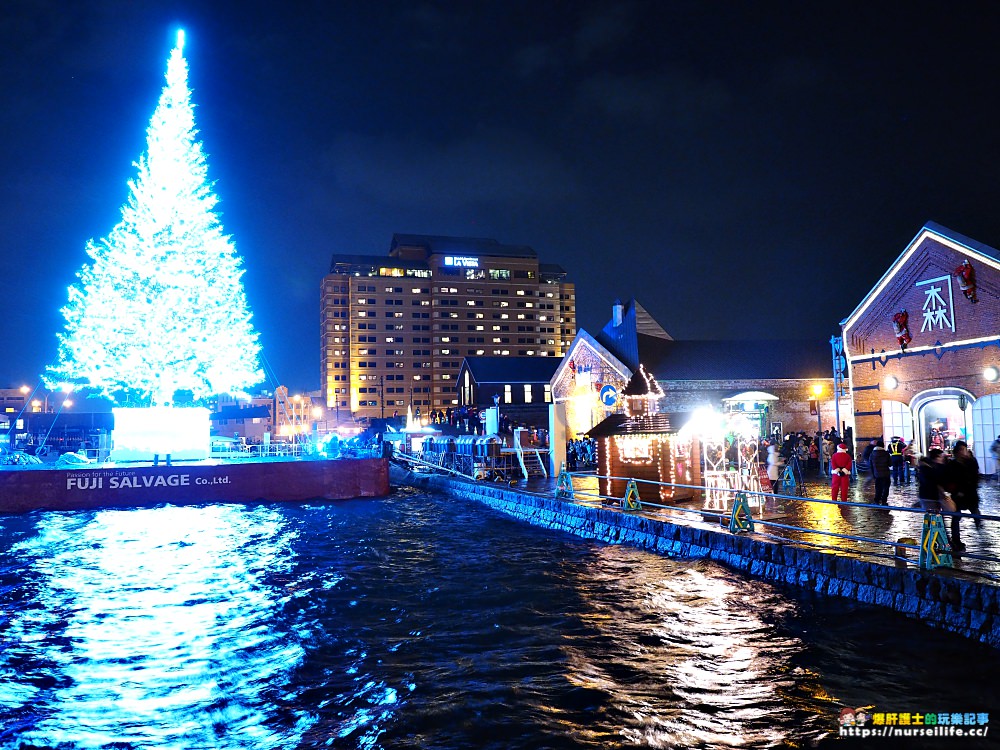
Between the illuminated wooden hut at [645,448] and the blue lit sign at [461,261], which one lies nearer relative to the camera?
the illuminated wooden hut at [645,448]

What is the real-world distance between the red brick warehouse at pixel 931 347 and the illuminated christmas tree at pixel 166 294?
25.8 meters

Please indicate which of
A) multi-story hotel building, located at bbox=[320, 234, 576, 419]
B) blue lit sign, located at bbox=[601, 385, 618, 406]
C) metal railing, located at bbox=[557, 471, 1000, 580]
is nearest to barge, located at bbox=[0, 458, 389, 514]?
metal railing, located at bbox=[557, 471, 1000, 580]

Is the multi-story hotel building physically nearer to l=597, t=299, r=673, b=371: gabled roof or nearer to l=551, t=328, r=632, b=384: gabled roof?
l=551, t=328, r=632, b=384: gabled roof

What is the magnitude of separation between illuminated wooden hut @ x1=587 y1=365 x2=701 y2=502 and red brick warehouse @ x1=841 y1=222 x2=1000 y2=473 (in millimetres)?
11694

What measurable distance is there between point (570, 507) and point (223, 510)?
12.9m

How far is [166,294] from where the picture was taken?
90.8 feet

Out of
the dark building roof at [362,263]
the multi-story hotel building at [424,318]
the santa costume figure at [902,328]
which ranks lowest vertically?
the santa costume figure at [902,328]

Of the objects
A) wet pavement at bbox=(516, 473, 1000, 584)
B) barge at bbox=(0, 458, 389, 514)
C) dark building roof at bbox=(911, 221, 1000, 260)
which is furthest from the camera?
barge at bbox=(0, 458, 389, 514)

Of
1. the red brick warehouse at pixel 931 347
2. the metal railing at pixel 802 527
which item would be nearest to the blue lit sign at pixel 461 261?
the red brick warehouse at pixel 931 347

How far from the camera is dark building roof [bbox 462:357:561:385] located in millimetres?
63594

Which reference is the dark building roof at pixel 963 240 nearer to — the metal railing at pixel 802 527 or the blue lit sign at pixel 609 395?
the metal railing at pixel 802 527

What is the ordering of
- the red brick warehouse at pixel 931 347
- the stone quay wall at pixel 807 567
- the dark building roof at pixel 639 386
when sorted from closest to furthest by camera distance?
the stone quay wall at pixel 807 567
the dark building roof at pixel 639 386
the red brick warehouse at pixel 931 347

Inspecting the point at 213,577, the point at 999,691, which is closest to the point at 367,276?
the point at 213,577

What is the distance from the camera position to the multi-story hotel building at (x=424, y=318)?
466ft
